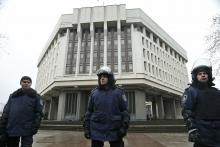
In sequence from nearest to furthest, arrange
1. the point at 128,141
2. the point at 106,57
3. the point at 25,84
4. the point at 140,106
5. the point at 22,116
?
the point at 22,116 → the point at 25,84 → the point at 128,141 → the point at 140,106 → the point at 106,57

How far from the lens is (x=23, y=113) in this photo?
3.67m

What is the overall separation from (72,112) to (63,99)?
2341 mm

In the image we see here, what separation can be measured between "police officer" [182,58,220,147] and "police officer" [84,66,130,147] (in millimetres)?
885

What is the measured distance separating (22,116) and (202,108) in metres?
3.02

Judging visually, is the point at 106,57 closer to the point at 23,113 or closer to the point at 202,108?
the point at 23,113

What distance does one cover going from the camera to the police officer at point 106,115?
2.93m

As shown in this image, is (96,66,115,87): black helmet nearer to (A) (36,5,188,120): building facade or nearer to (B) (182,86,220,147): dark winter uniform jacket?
(B) (182,86,220,147): dark winter uniform jacket

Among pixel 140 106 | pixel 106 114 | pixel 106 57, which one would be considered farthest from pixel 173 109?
pixel 106 114

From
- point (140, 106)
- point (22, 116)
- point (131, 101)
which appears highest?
point (131, 101)

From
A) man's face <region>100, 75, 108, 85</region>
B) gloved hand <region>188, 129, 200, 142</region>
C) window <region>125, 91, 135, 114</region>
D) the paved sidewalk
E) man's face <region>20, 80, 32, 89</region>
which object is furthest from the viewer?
window <region>125, 91, 135, 114</region>

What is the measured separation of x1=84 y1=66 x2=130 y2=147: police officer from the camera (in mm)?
2930

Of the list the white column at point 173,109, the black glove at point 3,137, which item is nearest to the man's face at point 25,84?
the black glove at point 3,137

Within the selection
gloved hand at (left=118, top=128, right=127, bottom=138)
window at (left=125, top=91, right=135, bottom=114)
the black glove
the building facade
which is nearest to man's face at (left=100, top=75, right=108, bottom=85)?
gloved hand at (left=118, top=128, right=127, bottom=138)

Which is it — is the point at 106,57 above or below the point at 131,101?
above
